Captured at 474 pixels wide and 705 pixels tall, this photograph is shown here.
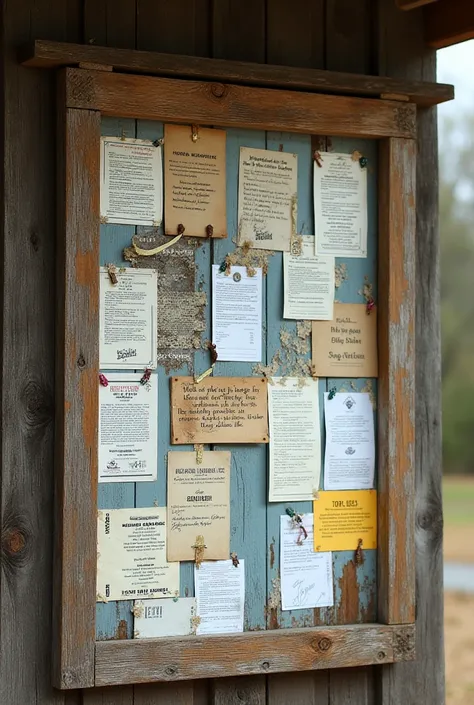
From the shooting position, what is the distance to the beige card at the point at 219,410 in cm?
274

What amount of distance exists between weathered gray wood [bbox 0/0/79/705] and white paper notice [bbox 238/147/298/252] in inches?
19.6

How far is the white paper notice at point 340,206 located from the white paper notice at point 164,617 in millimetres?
965

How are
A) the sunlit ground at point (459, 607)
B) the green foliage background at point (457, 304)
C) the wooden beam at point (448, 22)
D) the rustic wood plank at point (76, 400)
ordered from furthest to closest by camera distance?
the green foliage background at point (457, 304) < the sunlit ground at point (459, 607) < the wooden beam at point (448, 22) < the rustic wood plank at point (76, 400)

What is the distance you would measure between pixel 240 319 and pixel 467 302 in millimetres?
15875

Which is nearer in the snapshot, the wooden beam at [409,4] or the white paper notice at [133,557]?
the white paper notice at [133,557]

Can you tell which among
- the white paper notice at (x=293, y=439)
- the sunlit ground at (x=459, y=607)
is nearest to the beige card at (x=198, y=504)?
the white paper notice at (x=293, y=439)

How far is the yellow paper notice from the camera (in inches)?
114

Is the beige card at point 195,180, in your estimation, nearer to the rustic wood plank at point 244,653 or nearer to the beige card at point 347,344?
the beige card at point 347,344

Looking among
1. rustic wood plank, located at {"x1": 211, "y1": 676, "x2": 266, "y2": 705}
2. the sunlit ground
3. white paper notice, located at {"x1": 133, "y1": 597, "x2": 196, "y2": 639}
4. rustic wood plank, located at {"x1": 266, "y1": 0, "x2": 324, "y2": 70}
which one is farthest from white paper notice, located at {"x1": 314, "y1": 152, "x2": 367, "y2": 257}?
the sunlit ground

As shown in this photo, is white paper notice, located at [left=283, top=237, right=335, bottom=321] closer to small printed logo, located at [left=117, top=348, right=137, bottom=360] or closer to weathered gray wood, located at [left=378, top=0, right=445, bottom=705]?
weathered gray wood, located at [left=378, top=0, right=445, bottom=705]

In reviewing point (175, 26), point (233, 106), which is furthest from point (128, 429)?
point (175, 26)

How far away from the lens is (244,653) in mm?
2754

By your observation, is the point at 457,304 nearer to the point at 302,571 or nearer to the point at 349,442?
the point at 349,442

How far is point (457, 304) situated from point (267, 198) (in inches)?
624
